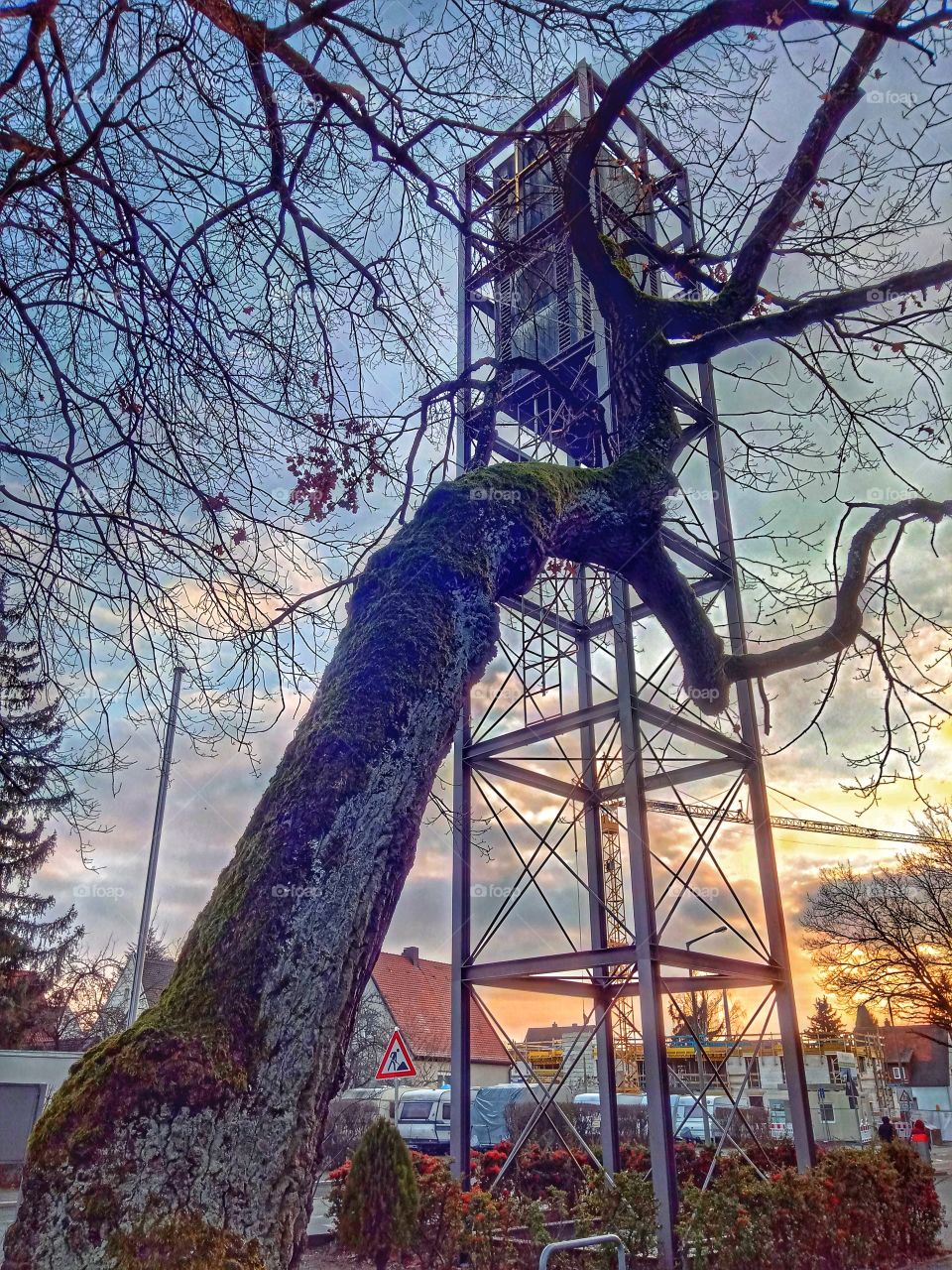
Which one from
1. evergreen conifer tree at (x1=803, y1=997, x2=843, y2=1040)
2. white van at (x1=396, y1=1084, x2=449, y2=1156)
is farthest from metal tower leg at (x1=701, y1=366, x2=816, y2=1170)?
evergreen conifer tree at (x1=803, y1=997, x2=843, y2=1040)

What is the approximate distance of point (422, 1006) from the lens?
27203 mm

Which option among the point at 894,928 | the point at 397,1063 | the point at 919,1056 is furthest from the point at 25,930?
the point at 919,1056

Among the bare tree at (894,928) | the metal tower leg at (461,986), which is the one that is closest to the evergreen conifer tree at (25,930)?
the metal tower leg at (461,986)

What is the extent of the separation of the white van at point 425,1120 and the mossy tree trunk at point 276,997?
16.8 meters

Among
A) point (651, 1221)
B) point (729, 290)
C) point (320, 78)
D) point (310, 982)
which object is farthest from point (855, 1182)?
point (320, 78)

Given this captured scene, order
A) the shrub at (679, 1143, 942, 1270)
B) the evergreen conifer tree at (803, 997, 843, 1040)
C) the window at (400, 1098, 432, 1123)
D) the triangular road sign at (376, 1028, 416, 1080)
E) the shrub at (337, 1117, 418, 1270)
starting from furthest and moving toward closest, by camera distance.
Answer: the evergreen conifer tree at (803, 997, 843, 1040), the window at (400, 1098, 432, 1123), the triangular road sign at (376, 1028, 416, 1080), the shrub at (337, 1117, 418, 1270), the shrub at (679, 1143, 942, 1270)

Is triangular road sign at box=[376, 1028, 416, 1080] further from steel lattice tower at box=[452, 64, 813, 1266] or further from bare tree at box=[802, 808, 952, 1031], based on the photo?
bare tree at box=[802, 808, 952, 1031]

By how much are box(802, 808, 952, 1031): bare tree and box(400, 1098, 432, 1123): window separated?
939cm

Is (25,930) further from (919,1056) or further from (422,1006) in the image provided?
(919,1056)

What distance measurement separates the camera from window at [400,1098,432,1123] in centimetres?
1759

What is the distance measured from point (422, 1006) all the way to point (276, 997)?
2820cm

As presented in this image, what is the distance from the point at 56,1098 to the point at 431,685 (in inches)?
38.9

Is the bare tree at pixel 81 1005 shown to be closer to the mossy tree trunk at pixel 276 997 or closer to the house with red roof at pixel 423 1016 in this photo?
the house with red roof at pixel 423 1016

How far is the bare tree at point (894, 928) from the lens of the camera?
17906mm
